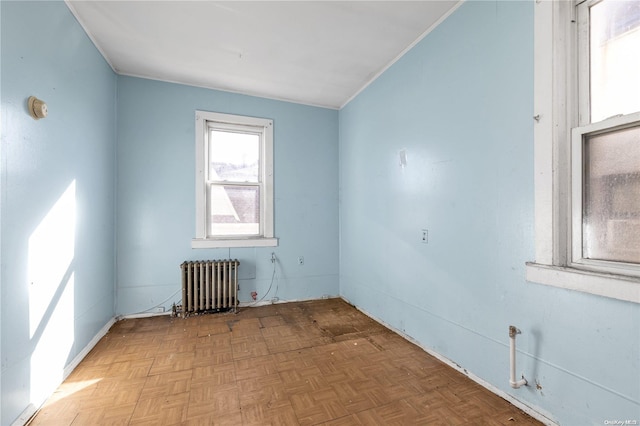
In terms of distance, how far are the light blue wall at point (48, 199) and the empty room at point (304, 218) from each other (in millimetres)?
19

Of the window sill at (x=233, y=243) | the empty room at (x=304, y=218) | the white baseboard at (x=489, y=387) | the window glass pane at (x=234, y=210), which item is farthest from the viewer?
the window glass pane at (x=234, y=210)

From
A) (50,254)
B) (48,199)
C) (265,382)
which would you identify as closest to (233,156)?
(48,199)

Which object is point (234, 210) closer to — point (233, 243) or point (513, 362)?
point (233, 243)

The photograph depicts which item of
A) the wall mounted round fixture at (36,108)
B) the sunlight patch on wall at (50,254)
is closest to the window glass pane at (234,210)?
the sunlight patch on wall at (50,254)

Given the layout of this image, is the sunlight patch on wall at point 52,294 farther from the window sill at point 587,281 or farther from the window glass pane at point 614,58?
the window glass pane at point 614,58

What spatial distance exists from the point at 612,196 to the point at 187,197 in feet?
11.9

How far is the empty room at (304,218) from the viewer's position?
1459 millimetres

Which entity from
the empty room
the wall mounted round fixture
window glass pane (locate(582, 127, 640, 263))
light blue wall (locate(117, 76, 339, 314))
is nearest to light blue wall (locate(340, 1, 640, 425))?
the empty room

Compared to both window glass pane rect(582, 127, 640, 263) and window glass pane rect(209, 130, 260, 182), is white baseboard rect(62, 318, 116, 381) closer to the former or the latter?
window glass pane rect(209, 130, 260, 182)

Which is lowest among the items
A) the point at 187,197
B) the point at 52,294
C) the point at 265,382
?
the point at 265,382

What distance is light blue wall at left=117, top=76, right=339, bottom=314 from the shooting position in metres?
3.17

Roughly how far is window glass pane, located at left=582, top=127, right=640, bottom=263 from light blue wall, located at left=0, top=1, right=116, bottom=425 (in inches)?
119

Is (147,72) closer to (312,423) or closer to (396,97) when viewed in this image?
(396,97)

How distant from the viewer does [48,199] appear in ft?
6.04
